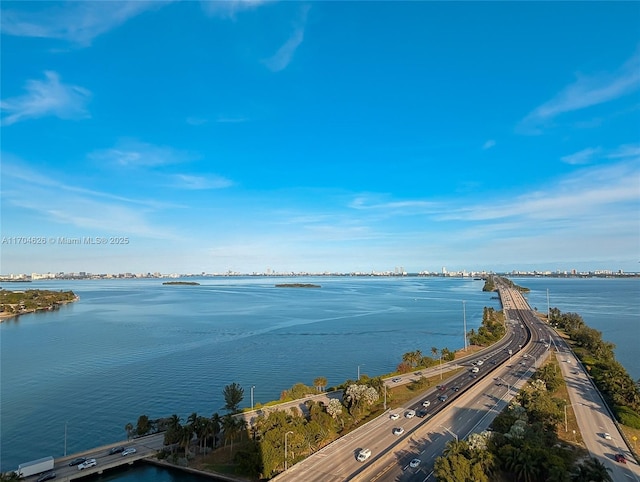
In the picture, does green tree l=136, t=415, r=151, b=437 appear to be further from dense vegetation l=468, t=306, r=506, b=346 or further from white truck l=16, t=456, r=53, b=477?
dense vegetation l=468, t=306, r=506, b=346

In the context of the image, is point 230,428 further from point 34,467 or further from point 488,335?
point 488,335

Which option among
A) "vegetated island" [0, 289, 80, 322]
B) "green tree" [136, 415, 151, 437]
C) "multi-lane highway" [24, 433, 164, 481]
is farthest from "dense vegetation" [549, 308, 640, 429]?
"vegetated island" [0, 289, 80, 322]

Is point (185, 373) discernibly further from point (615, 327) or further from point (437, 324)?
point (615, 327)

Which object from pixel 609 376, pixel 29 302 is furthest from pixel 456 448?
pixel 29 302

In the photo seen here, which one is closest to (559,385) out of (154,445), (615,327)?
(154,445)

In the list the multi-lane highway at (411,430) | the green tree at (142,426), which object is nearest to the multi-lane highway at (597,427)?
the multi-lane highway at (411,430)
